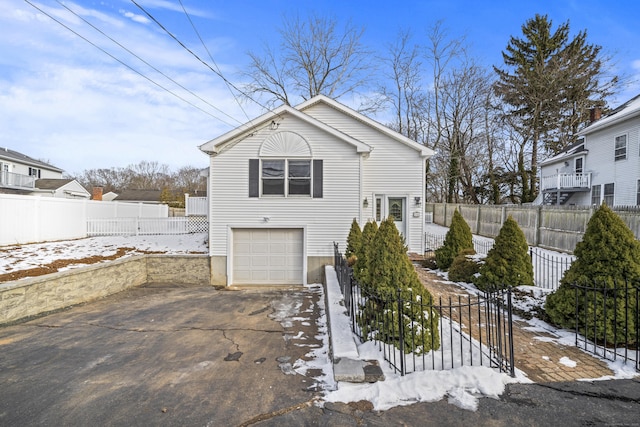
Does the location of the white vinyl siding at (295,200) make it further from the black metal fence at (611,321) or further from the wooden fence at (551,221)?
the wooden fence at (551,221)

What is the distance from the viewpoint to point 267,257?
10.9 meters

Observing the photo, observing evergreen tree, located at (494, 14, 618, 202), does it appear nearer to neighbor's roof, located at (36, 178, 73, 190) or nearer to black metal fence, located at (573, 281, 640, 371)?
black metal fence, located at (573, 281, 640, 371)

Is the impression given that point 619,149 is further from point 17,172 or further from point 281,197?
point 17,172

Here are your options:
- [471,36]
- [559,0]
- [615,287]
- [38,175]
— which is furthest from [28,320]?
[38,175]

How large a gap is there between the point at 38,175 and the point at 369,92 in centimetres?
3199

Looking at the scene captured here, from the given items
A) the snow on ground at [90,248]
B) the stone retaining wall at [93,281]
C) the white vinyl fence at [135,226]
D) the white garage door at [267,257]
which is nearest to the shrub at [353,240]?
the white garage door at [267,257]

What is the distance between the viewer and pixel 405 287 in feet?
14.9

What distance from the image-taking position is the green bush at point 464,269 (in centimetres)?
820

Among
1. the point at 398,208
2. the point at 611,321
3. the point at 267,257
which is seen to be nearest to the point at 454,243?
the point at 398,208

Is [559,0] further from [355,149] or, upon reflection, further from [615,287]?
[615,287]

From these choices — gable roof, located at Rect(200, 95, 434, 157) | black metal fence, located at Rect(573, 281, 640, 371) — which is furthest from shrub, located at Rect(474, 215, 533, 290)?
gable roof, located at Rect(200, 95, 434, 157)

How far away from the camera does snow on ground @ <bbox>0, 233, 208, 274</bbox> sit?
30.8 ft

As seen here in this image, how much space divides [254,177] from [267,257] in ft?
8.71

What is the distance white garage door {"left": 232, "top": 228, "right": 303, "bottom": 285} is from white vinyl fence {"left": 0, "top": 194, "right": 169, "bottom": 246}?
8066 millimetres
